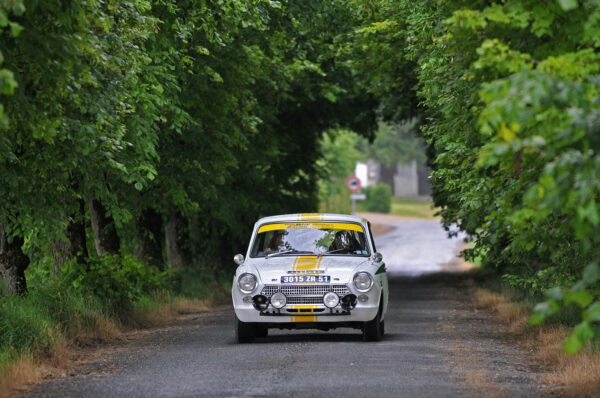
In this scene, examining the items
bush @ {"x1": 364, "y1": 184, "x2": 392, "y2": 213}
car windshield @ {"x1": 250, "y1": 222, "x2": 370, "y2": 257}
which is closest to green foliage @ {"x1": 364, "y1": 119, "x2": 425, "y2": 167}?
bush @ {"x1": 364, "y1": 184, "x2": 392, "y2": 213}

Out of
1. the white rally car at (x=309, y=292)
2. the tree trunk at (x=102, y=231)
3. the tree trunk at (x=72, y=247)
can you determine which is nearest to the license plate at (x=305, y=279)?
the white rally car at (x=309, y=292)

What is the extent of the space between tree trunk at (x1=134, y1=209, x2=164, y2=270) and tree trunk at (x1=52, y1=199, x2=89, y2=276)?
5.89 m

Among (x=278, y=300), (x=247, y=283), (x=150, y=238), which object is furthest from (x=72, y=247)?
(x=150, y=238)

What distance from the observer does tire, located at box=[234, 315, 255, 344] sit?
15.3 metres

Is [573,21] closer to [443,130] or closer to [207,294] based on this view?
[443,130]

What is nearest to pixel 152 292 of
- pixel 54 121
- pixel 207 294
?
pixel 207 294

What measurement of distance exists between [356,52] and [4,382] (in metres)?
17.0

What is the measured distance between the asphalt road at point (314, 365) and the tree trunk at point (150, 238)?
6363 millimetres

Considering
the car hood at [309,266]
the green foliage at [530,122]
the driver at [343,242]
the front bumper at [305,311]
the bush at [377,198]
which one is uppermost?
the green foliage at [530,122]

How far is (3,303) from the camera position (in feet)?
46.7

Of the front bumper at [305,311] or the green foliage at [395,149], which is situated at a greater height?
the green foliage at [395,149]

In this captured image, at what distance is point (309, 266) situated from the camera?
15078 millimetres

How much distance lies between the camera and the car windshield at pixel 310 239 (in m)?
16.0

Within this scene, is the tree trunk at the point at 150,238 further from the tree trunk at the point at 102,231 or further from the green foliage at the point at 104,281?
the green foliage at the point at 104,281
